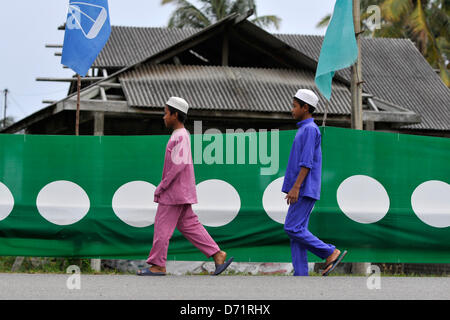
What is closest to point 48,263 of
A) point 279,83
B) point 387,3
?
point 279,83

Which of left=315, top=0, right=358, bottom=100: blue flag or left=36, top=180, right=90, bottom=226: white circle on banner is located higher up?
left=315, top=0, right=358, bottom=100: blue flag

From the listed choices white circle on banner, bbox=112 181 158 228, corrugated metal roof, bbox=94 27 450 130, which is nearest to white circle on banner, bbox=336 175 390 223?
white circle on banner, bbox=112 181 158 228

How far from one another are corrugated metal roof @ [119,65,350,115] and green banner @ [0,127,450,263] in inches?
184

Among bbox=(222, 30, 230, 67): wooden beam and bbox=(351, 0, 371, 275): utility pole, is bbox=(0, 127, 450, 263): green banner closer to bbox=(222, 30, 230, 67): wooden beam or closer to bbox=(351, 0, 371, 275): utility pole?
bbox=(351, 0, 371, 275): utility pole

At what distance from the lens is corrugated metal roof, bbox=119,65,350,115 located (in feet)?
45.7

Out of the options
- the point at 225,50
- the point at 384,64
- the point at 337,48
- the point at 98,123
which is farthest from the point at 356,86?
the point at 384,64

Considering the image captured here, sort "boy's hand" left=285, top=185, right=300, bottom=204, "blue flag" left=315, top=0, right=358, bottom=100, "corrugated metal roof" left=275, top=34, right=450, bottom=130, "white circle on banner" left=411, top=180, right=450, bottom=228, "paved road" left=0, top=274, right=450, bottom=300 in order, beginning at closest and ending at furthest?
"paved road" left=0, top=274, right=450, bottom=300 < "boy's hand" left=285, top=185, right=300, bottom=204 < "white circle on banner" left=411, top=180, right=450, bottom=228 < "blue flag" left=315, top=0, right=358, bottom=100 < "corrugated metal roof" left=275, top=34, right=450, bottom=130

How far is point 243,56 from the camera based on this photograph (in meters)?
17.0

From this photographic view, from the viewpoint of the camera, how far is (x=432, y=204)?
877 centimetres

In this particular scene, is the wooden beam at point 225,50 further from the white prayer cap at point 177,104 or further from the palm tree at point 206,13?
the palm tree at point 206,13

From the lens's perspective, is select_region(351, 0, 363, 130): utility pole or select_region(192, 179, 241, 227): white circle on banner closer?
select_region(192, 179, 241, 227): white circle on banner

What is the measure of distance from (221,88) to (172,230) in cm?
772

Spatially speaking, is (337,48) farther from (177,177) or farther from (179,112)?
(177,177)
